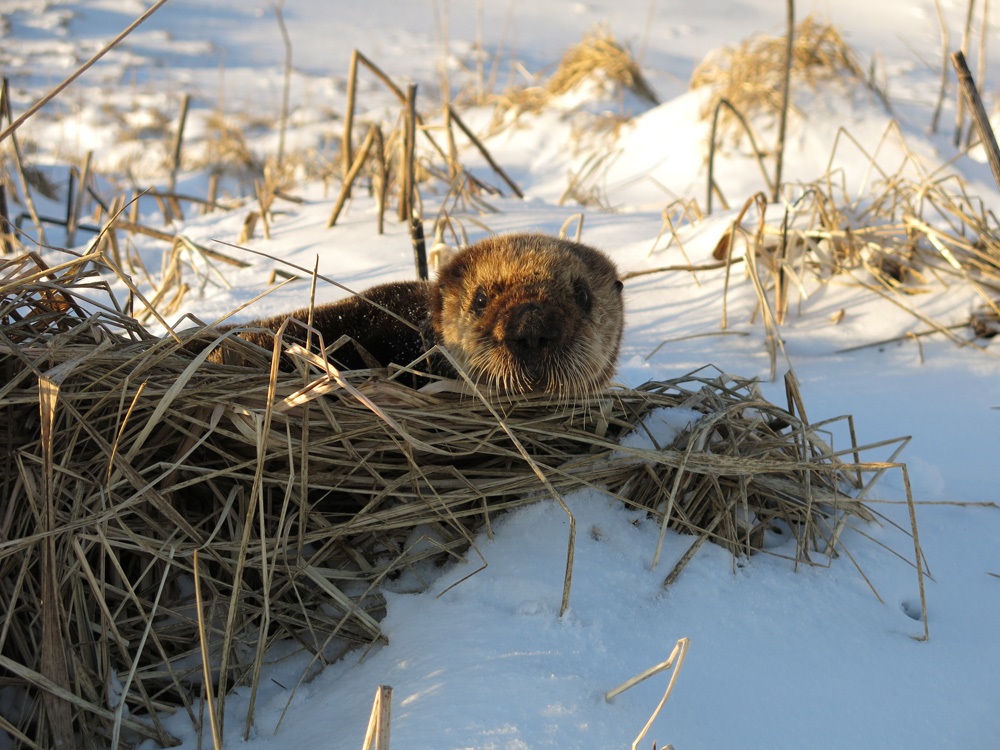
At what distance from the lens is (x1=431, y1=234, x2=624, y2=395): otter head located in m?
2.88

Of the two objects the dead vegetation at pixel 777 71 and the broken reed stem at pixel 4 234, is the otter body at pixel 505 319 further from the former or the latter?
the dead vegetation at pixel 777 71

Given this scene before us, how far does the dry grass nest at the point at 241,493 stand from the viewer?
233 cm

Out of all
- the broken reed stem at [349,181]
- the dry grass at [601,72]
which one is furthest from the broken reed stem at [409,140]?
the dry grass at [601,72]

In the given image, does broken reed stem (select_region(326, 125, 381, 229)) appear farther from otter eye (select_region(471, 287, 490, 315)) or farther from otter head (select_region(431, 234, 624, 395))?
otter eye (select_region(471, 287, 490, 315))

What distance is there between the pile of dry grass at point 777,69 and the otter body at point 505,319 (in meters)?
5.60

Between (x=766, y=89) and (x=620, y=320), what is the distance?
5768 millimetres

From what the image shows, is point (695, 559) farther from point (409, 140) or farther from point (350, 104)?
point (350, 104)

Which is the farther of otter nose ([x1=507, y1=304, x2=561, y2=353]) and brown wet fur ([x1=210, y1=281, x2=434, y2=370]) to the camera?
brown wet fur ([x1=210, y1=281, x2=434, y2=370])

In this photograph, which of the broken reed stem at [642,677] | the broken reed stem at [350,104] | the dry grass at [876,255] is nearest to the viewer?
the broken reed stem at [642,677]

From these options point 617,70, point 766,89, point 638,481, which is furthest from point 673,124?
point 638,481

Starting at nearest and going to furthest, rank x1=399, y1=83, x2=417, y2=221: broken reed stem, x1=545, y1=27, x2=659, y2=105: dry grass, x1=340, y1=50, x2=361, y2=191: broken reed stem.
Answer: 1. x1=399, y1=83, x2=417, y2=221: broken reed stem
2. x1=340, y1=50, x2=361, y2=191: broken reed stem
3. x1=545, y1=27, x2=659, y2=105: dry grass

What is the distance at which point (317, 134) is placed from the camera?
13.5 metres

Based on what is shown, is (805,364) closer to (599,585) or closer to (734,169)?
(599,585)

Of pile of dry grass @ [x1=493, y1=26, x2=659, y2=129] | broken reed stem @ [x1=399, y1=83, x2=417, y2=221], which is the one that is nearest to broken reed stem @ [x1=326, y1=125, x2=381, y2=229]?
broken reed stem @ [x1=399, y1=83, x2=417, y2=221]
